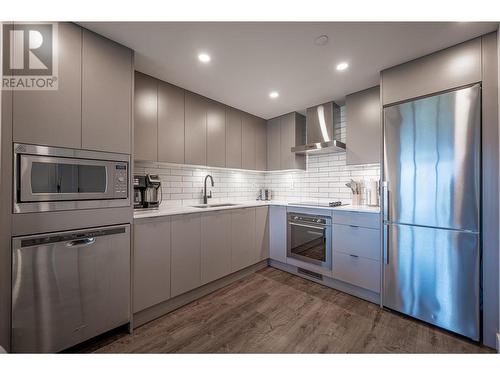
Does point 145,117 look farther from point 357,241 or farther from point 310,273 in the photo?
point 310,273

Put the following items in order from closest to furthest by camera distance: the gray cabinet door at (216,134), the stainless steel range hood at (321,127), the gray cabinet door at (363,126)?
the gray cabinet door at (363,126), the gray cabinet door at (216,134), the stainless steel range hood at (321,127)

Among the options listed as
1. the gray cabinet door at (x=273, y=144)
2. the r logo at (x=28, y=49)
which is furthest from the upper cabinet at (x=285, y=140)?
the r logo at (x=28, y=49)

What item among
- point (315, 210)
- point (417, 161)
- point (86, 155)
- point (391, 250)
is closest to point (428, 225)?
point (391, 250)

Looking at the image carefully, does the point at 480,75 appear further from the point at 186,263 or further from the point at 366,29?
the point at 186,263

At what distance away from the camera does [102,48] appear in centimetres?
155

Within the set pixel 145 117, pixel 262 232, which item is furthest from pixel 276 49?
pixel 262 232

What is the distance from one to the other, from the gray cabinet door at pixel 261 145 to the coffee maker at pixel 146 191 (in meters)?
1.69

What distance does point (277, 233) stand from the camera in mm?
2992

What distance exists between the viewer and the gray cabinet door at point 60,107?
121 centimetres

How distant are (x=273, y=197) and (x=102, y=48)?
3.08 m

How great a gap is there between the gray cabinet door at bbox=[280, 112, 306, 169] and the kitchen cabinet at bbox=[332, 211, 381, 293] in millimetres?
1168

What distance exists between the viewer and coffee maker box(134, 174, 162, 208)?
2146mm

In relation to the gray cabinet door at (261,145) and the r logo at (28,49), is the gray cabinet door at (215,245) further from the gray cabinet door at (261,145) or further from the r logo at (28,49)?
the r logo at (28,49)

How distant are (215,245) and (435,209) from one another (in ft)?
7.04
